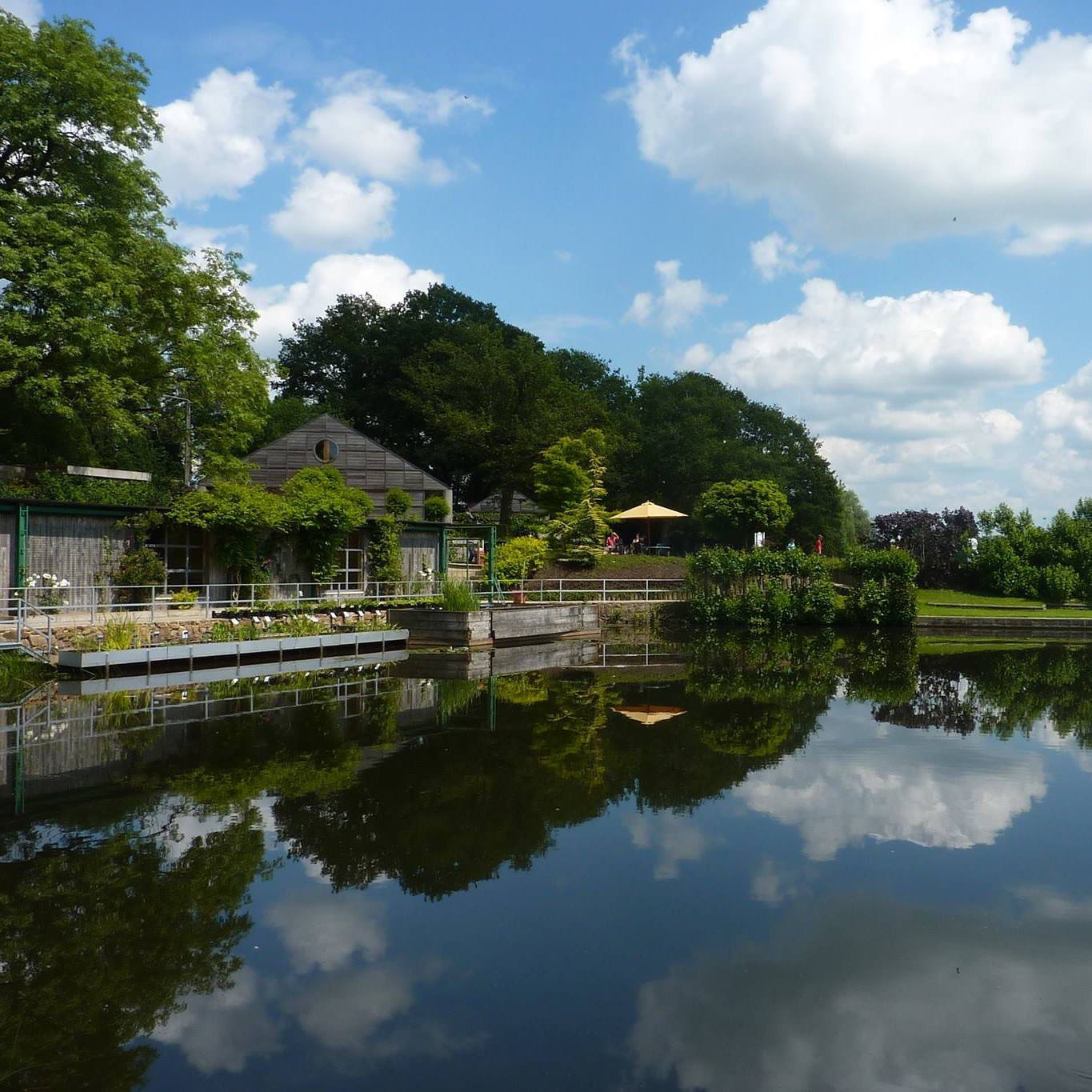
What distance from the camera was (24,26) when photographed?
23.3 m

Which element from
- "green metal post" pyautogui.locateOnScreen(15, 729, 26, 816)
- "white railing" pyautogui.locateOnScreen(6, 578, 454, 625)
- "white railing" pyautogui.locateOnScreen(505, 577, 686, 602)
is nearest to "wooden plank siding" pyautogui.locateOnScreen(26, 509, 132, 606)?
"white railing" pyautogui.locateOnScreen(6, 578, 454, 625)

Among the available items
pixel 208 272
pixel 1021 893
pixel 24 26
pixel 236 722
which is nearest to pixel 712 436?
pixel 208 272

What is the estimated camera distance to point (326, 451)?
4078cm

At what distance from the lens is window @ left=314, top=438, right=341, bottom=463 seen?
40.7 metres

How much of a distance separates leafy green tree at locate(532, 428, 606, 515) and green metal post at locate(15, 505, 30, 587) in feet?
71.5

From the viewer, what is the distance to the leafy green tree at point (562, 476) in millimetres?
38188

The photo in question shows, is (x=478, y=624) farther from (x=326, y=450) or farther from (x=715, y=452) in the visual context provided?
(x=715, y=452)

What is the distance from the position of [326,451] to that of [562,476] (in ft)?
35.8

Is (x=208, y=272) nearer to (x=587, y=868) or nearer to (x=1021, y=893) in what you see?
(x=587, y=868)

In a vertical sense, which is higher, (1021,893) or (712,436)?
(712,436)

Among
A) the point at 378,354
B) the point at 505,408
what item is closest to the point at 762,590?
the point at 505,408

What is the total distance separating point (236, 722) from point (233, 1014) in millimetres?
8158

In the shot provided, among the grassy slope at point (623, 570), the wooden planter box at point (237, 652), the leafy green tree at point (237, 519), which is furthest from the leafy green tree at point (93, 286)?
the grassy slope at point (623, 570)

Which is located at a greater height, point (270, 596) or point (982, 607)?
point (270, 596)
